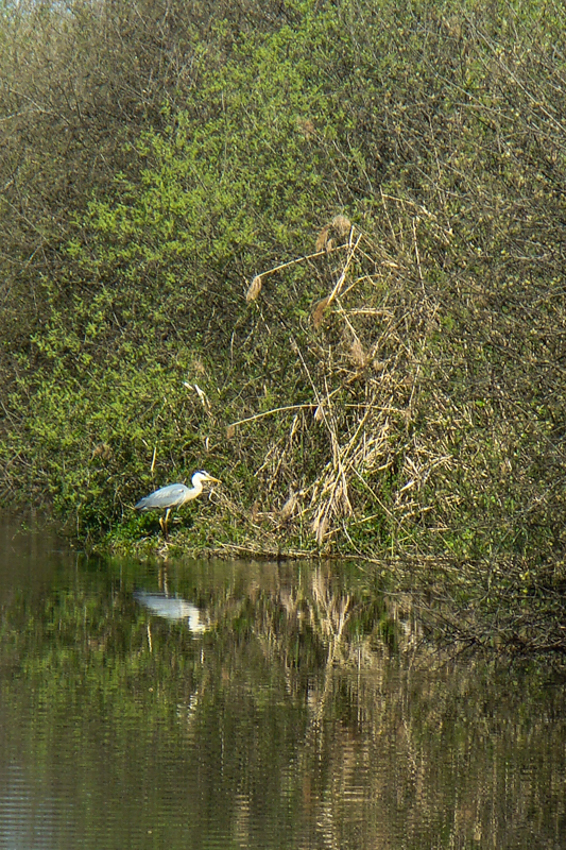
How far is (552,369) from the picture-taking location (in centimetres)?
917

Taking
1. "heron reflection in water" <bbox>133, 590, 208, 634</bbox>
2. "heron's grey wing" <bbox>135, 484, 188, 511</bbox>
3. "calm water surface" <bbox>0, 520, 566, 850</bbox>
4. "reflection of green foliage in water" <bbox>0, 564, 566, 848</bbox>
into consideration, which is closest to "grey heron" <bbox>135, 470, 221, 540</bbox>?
"heron's grey wing" <bbox>135, 484, 188, 511</bbox>

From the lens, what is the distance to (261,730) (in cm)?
829

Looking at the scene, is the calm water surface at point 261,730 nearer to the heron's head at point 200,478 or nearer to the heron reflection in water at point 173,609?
the heron reflection in water at point 173,609

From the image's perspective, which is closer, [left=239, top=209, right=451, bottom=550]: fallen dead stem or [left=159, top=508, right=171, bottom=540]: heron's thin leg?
[left=239, top=209, right=451, bottom=550]: fallen dead stem

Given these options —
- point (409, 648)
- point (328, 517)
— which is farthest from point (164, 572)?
point (409, 648)

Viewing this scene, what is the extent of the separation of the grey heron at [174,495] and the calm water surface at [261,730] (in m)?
2.76

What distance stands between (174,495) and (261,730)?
7809mm

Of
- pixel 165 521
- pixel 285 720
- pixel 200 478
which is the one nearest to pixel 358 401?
pixel 200 478

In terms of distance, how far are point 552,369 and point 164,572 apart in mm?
6524

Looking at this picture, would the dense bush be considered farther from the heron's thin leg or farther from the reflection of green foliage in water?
the reflection of green foliage in water

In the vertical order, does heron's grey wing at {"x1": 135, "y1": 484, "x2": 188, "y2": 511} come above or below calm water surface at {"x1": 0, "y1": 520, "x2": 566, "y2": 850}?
above

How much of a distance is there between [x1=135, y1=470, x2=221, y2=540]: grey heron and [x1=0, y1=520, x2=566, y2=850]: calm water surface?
9.07 feet

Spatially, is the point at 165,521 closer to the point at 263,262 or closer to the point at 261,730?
the point at 263,262

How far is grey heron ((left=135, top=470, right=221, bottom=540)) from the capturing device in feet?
52.4
